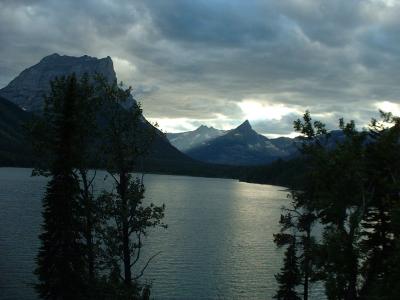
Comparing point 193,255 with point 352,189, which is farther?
point 193,255

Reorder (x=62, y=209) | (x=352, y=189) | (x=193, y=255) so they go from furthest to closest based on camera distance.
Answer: (x=193, y=255) → (x=62, y=209) → (x=352, y=189)

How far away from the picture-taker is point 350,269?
35.0 meters

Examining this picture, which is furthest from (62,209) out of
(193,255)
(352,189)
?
(193,255)

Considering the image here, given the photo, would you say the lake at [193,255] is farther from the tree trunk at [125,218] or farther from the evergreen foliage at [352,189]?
the evergreen foliage at [352,189]

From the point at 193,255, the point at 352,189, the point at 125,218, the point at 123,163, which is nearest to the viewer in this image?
the point at 352,189

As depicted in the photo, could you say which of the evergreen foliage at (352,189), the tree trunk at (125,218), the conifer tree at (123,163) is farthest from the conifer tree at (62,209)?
the evergreen foliage at (352,189)

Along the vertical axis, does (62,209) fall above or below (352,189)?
below

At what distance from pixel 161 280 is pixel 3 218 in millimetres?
64906

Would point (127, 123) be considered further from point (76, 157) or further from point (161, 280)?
point (161, 280)

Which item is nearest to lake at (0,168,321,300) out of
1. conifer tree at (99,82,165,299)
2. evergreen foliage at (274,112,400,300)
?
conifer tree at (99,82,165,299)

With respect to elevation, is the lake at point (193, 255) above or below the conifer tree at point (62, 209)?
below

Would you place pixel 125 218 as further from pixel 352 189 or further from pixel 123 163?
pixel 352 189

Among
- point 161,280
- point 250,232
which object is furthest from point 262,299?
point 250,232

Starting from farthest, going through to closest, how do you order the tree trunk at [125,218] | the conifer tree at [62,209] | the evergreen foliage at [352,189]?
the conifer tree at [62,209]
the tree trunk at [125,218]
the evergreen foliage at [352,189]
